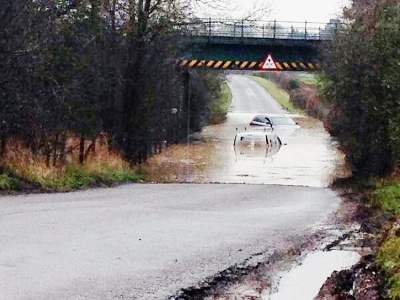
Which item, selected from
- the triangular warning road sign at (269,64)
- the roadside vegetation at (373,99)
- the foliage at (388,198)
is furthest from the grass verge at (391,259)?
the triangular warning road sign at (269,64)

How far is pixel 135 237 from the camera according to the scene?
42.5 ft

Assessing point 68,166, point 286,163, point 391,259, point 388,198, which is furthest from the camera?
point 286,163

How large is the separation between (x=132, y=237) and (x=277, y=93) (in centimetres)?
12004

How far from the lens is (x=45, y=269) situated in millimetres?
10156

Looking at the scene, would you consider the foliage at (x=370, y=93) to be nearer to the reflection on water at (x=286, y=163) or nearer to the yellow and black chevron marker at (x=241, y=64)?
the reflection on water at (x=286, y=163)

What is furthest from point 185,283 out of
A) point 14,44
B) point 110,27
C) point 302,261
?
point 110,27

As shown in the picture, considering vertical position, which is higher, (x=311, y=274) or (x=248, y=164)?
(x=311, y=274)

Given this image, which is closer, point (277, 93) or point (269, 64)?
point (269, 64)

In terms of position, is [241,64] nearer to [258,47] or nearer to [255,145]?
[258,47]

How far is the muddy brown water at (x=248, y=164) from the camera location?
101ft

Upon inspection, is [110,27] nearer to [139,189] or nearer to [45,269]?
[139,189]

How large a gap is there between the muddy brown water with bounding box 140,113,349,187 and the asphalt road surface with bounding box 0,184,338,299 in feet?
30.1

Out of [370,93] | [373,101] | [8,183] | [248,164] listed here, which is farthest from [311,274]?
[248,164]

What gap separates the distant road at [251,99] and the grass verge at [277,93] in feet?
2.79
